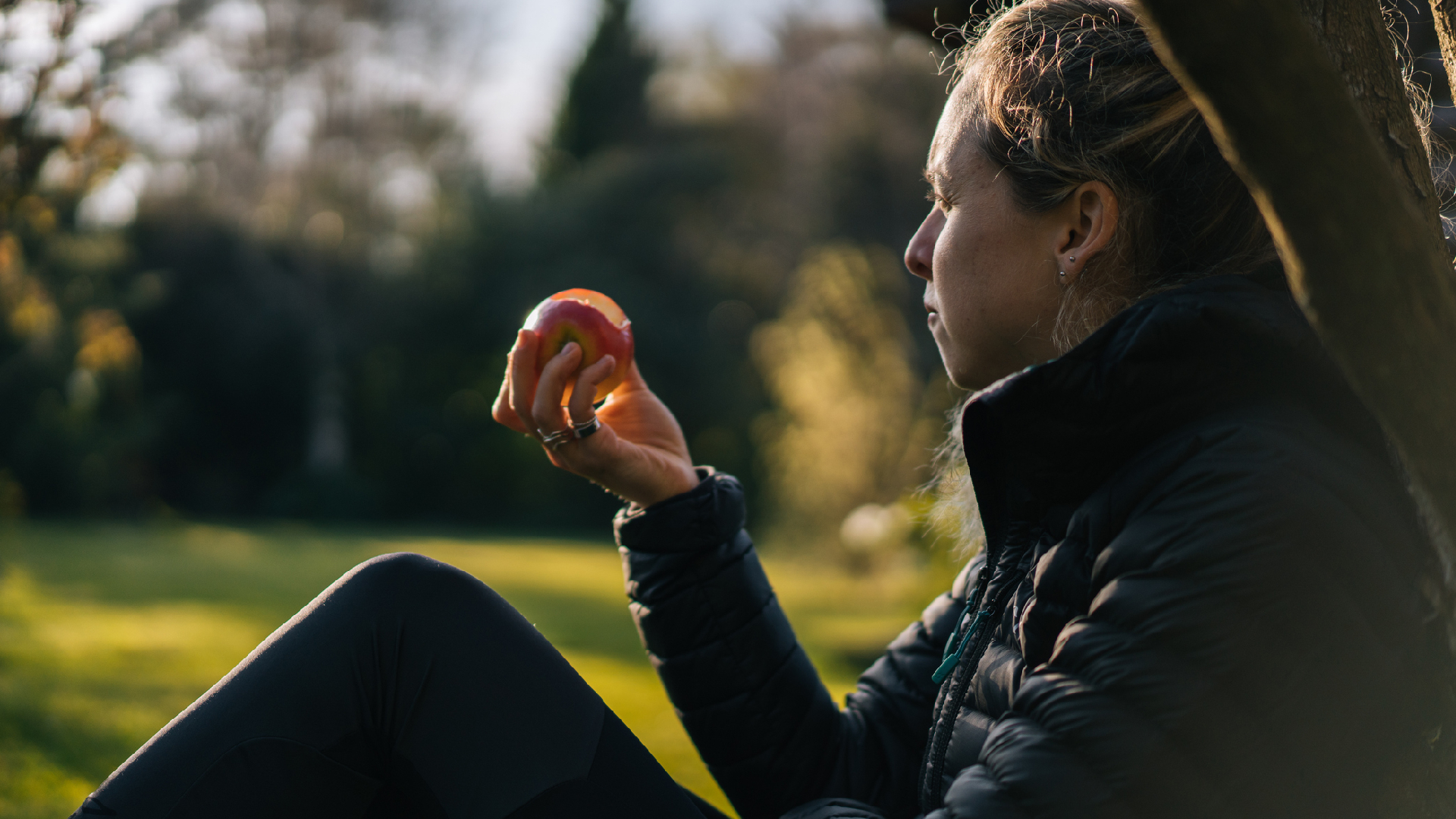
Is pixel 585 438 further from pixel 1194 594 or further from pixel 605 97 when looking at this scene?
pixel 605 97

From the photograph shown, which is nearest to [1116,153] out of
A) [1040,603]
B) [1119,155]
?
[1119,155]

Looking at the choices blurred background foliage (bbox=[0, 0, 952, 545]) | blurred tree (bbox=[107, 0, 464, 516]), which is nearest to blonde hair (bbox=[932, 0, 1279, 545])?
blurred background foliage (bbox=[0, 0, 952, 545])

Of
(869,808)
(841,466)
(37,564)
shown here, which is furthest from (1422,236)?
(37,564)

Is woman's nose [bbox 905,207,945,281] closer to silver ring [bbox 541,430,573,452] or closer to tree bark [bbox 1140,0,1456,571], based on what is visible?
silver ring [bbox 541,430,573,452]

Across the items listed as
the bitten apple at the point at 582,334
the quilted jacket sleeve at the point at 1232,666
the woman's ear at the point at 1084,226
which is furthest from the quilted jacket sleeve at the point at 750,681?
the quilted jacket sleeve at the point at 1232,666

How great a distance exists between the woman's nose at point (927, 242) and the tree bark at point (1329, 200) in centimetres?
65

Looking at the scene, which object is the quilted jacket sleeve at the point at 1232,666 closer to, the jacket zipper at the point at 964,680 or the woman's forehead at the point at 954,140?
the jacket zipper at the point at 964,680

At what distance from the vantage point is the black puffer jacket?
87 cm

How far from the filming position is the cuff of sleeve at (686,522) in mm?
1619

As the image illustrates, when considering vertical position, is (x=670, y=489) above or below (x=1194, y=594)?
above

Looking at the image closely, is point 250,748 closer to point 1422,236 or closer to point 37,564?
point 1422,236

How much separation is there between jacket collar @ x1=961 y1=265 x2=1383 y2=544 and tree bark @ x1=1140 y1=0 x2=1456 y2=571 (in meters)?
0.23

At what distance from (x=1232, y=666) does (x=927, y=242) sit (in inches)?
26.2

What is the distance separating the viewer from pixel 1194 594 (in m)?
0.88
